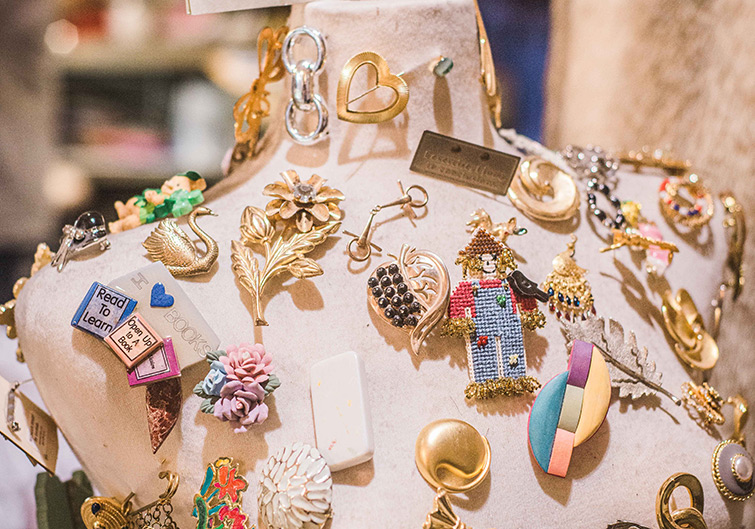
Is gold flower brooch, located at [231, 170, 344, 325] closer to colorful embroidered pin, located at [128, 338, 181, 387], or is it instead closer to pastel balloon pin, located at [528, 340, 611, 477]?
colorful embroidered pin, located at [128, 338, 181, 387]

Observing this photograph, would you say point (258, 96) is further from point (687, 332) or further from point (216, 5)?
point (687, 332)

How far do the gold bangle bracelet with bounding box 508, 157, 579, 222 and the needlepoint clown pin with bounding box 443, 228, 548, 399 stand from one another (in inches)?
3.4

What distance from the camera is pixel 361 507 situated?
1.72ft

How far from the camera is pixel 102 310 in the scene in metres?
0.55

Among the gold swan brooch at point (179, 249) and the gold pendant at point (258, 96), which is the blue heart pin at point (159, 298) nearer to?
the gold swan brooch at point (179, 249)

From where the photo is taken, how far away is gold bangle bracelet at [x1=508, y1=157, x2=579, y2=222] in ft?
2.17

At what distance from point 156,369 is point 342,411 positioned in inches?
6.4

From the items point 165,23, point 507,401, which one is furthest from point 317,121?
point 165,23

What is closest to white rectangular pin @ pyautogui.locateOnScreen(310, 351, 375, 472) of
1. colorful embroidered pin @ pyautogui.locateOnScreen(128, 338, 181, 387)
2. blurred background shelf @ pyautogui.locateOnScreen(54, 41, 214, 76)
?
colorful embroidered pin @ pyautogui.locateOnScreen(128, 338, 181, 387)

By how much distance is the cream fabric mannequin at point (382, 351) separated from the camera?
0.54 metres

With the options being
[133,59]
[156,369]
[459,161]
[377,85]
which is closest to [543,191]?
[459,161]

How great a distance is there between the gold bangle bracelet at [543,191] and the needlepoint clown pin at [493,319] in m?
0.09

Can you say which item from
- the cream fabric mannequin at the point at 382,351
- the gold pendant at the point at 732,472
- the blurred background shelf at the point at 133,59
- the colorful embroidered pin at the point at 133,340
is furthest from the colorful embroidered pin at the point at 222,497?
the blurred background shelf at the point at 133,59

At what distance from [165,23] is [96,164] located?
39 centimetres
